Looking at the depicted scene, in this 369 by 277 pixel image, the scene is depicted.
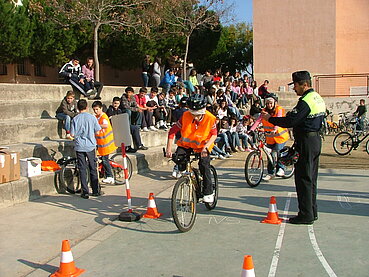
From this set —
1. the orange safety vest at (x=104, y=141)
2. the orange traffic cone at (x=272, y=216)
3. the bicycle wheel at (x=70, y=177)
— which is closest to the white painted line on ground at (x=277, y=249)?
the orange traffic cone at (x=272, y=216)

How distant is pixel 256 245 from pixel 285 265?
806 mm

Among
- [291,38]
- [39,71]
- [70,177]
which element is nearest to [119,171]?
[70,177]

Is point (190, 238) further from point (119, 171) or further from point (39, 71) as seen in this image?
point (39, 71)

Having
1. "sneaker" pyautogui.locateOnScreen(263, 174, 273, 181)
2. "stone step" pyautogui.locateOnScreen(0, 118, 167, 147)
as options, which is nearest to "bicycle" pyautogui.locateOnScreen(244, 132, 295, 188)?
"sneaker" pyautogui.locateOnScreen(263, 174, 273, 181)

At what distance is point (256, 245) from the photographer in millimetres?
6184

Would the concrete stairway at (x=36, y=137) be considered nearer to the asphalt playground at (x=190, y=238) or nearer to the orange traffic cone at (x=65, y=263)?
the asphalt playground at (x=190, y=238)

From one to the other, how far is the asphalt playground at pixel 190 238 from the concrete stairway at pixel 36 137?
315 mm

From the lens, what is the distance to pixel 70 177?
9.65 metres

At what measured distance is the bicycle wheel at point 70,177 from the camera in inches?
371

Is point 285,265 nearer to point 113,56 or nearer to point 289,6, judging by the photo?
point 113,56

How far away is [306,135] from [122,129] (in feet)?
9.82

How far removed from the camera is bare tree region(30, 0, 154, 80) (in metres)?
19.1

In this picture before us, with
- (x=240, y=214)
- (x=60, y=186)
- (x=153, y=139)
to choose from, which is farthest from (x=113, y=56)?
(x=240, y=214)

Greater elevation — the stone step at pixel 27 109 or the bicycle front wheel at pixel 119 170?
the stone step at pixel 27 109
